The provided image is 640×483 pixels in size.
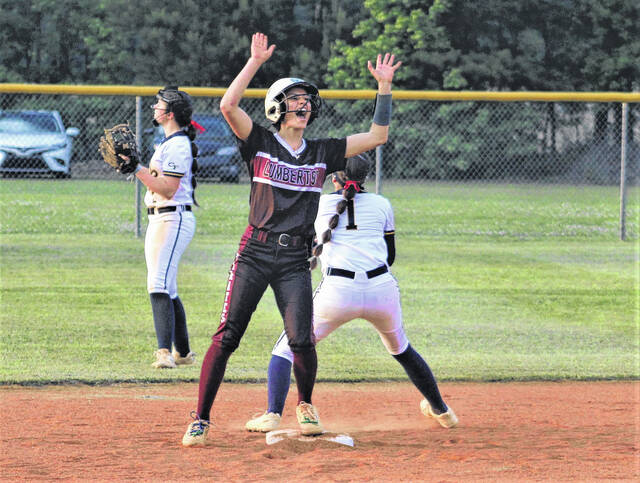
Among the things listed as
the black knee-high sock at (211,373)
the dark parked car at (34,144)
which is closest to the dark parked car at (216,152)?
the dark parked car at (34,144)

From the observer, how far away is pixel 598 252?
592 inches

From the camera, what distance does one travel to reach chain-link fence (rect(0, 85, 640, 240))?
55.8 ft

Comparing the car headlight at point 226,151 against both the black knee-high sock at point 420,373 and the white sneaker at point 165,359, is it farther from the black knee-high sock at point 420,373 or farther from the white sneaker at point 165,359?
the black knee-high sock at point 420,373

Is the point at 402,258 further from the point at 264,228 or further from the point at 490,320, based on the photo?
the point at 264,228

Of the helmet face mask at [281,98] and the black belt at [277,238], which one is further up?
the helmet face mask at [281,98]

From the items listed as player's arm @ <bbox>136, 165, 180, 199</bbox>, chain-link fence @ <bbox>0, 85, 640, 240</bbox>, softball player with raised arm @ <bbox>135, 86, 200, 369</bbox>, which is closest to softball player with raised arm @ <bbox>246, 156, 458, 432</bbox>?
player's arm @ <bbox>136, 165, 180, 199</bbox>

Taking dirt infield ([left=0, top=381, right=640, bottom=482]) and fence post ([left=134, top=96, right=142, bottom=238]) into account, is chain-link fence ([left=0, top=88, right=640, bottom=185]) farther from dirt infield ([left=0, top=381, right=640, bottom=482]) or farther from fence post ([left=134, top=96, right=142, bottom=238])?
dirt infield ([left=0, top=381, right=640, bottom=482])

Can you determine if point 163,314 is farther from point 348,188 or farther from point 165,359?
point 348,188

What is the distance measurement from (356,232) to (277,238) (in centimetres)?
65

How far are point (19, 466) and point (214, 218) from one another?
1265 centimetres

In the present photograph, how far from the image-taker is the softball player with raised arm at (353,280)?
5.84m

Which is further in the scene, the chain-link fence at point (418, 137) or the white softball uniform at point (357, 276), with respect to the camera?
the chain-link fence at point (418, 137)

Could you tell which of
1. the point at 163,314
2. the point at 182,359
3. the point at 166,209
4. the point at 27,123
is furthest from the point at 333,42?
the point at 163,314

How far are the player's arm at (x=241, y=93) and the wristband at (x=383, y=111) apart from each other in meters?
0.73
